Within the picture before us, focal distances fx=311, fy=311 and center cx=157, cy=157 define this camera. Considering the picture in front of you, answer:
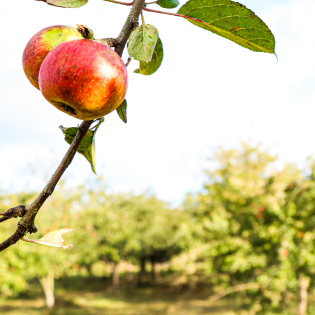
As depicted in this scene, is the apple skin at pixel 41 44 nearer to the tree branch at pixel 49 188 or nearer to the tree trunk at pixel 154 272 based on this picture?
the tree branch at pixel 49 188

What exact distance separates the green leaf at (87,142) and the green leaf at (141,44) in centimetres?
16

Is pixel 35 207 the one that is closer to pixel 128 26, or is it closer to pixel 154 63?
pixel 128 26

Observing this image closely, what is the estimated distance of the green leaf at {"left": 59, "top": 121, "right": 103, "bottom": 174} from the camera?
2.01ft

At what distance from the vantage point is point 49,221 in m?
12.5

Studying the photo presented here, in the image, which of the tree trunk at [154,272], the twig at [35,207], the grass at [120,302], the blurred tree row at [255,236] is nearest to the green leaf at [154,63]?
the twig at [35,207]

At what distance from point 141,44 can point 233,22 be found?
0.56 ft

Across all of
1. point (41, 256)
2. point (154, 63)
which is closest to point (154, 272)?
point (41, 256)

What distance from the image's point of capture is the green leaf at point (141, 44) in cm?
53

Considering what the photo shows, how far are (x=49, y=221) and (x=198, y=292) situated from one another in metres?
9.39

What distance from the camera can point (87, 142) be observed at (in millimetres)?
625

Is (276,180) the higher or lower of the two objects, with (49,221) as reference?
higher

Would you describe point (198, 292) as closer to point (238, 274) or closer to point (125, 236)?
point (125, 236)

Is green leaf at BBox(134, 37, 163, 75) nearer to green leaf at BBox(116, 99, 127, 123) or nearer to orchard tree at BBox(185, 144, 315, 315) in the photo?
green leaf at BBox(116, 99, 127, 123)

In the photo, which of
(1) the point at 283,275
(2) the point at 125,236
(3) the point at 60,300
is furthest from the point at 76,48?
(3) the point at 60,300
